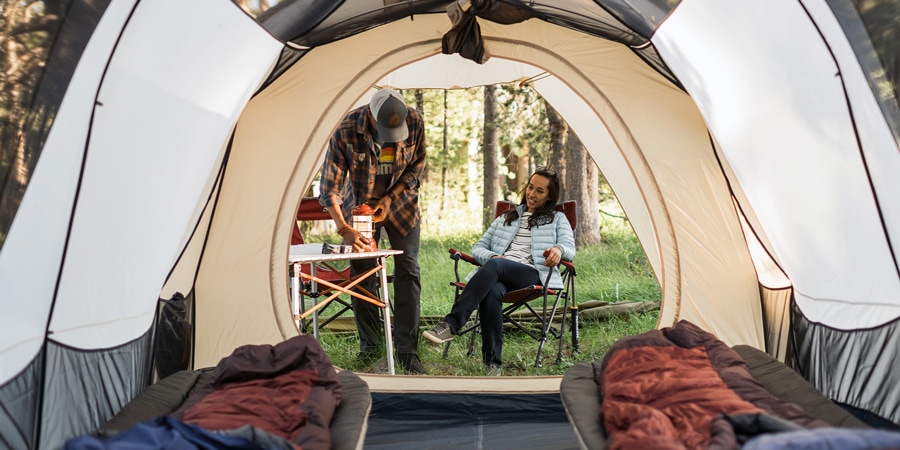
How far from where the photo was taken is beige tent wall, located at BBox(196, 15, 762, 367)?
3.90 metres

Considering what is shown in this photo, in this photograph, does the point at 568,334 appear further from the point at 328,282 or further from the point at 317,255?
the point at 317,255

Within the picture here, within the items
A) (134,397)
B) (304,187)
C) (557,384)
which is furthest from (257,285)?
(557,384)

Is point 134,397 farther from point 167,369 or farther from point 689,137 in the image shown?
point 689,137

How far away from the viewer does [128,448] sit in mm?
1874

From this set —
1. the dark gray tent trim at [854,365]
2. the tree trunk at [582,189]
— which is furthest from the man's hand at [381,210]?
the tree trunk at [582,189]

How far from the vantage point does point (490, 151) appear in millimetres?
9422

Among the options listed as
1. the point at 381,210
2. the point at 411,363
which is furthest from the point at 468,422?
the point at 381,210

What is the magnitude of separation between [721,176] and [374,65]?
1.67 meters

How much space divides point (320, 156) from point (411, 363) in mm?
1261

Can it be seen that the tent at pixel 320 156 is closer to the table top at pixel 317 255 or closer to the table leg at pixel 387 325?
the table top at pixel 317 255

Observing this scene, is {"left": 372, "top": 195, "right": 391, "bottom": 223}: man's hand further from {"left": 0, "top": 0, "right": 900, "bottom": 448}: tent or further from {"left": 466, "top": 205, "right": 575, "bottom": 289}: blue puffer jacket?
{"left": 0, "top": 0, "right": 900, "bottom": 448}: tent

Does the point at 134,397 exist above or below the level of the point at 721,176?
below

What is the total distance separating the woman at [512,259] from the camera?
4488 millimetres

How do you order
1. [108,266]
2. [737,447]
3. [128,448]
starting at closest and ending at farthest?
1. [128,448]
2. [737,447]
3. [108,266]
